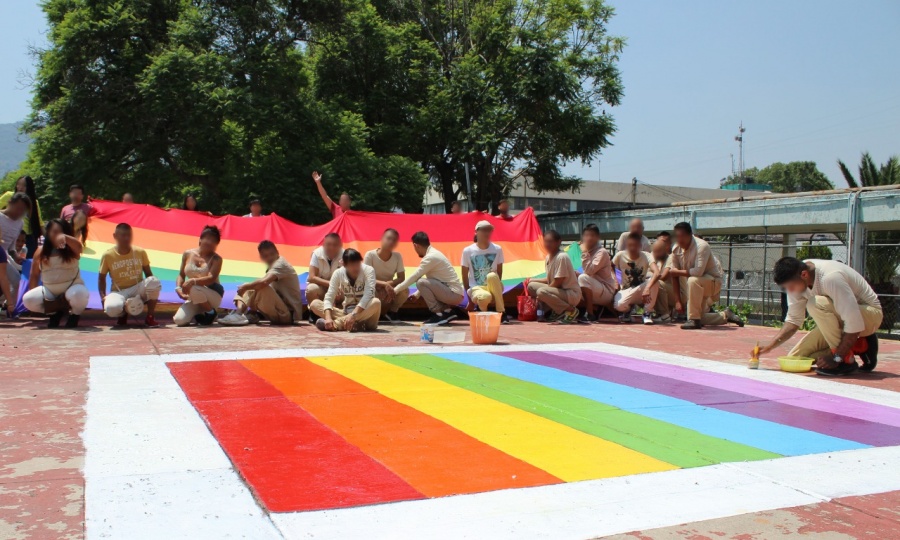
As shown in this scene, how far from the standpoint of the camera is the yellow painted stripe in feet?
13.9

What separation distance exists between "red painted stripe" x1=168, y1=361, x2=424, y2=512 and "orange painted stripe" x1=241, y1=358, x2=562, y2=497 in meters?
0.10

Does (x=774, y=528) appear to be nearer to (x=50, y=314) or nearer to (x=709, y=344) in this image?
(x=709, y=344)

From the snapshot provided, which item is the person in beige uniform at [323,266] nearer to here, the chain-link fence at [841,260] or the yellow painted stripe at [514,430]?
the yellow painted stripe at [514,430]

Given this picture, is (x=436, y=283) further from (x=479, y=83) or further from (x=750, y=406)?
(x=479, y=83)

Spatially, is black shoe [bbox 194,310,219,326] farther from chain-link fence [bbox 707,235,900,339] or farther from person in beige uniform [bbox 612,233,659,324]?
chain-link fence [bbox 707,235,900,339]

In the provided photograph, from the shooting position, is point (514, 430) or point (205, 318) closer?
point (514, 430)

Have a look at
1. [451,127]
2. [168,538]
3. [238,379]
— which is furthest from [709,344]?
[451,127]

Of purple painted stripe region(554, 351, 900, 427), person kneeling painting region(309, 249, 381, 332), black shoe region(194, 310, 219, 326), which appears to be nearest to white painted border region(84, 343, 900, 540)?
purple painted stripe region(554, 351, 900, 427)

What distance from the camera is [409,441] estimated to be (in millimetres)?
4648

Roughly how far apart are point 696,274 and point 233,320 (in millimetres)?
6641

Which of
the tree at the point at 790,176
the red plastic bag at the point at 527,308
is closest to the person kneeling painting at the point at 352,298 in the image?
the red plastic bag at the point at 527,308

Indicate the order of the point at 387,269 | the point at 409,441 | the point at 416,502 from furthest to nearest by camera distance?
the point at 387,269 → the point at 409,441 → the point at 416,502

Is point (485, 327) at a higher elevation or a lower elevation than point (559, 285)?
lower

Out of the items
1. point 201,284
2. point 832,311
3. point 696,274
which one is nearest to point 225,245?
point 201,284
